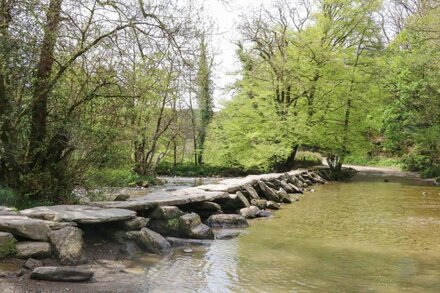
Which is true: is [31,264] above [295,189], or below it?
below

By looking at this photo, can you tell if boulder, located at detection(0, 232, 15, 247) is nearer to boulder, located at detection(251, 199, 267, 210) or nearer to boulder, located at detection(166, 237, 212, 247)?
boulder, located at detection(166, 237, 212, 247)

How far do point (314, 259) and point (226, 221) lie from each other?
3.00m

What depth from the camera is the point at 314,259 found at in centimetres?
665

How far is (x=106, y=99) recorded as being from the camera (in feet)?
27.8

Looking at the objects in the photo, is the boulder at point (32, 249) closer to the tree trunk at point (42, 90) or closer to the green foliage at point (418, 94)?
the tree trunk at point (42, 90)

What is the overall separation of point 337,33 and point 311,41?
8.90 feet

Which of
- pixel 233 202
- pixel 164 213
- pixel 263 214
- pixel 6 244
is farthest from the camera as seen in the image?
pixel 233 202

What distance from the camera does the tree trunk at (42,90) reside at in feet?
Answer: 24.3

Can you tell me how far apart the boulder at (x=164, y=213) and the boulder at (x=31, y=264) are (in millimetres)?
2834

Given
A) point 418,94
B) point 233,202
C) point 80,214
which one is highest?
point 418,94

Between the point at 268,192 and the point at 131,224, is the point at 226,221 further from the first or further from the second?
the point at 268,192

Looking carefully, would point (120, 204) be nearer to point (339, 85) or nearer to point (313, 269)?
point (313, 269)

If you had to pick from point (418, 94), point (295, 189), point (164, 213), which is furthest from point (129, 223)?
point (418, 94)

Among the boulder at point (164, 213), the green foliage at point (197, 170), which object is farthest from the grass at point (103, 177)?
the green foliage at point (197, 170)
